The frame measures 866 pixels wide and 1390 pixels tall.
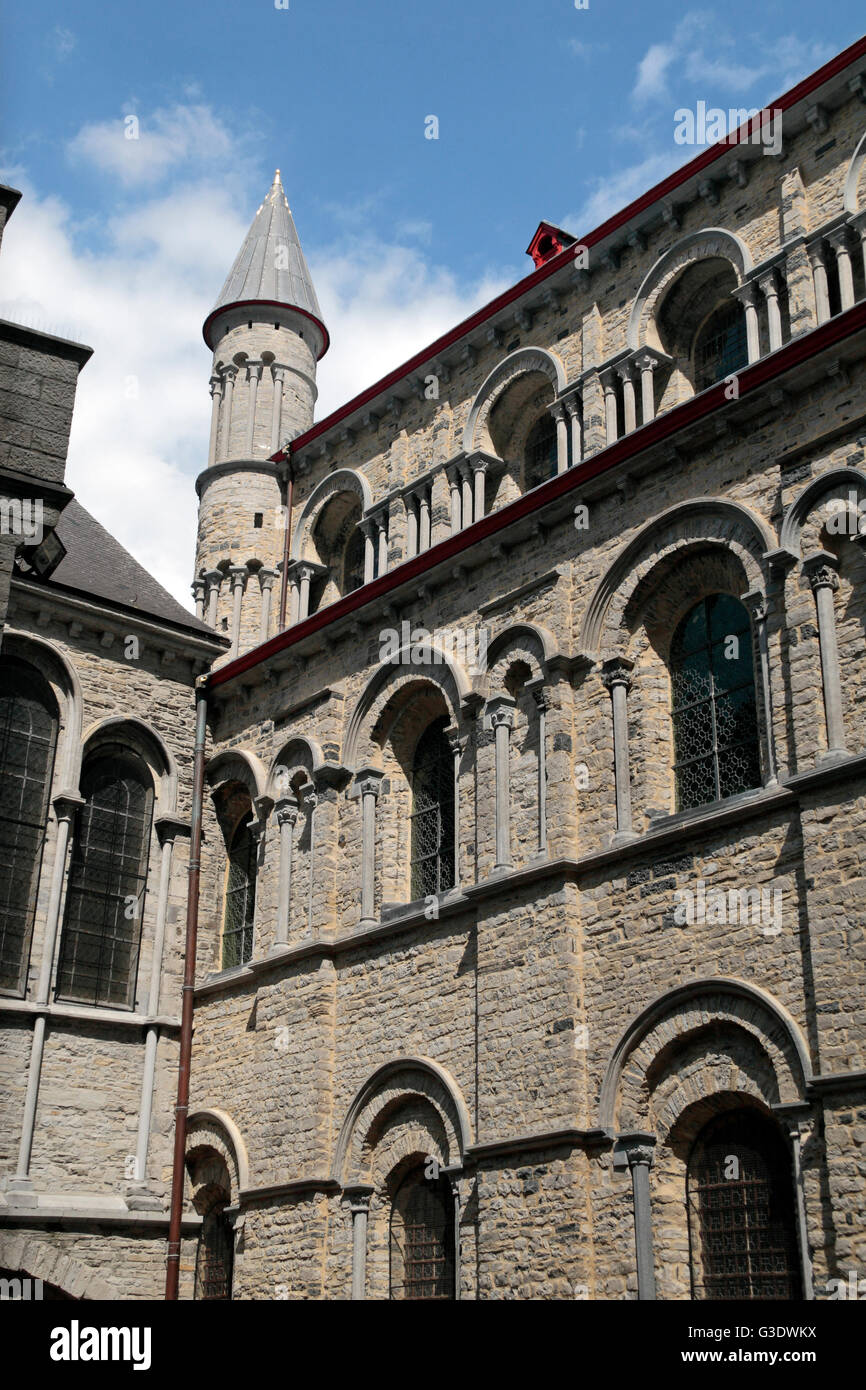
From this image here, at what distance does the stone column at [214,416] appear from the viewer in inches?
1049

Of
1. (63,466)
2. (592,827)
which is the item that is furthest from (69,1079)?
(63,466)

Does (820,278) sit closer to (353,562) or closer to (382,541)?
(382,541)

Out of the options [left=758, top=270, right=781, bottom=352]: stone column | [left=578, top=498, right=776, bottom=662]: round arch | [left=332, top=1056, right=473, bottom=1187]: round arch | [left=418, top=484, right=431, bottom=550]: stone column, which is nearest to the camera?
[left=578, top=498, right=776, bottom=662]: round arch

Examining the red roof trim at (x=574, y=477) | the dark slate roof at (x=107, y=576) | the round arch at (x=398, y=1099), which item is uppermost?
the dark slate roof at (x=107, y=576)

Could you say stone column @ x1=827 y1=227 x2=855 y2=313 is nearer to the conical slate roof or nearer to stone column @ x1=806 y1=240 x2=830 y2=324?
stone column @ x1=806 y1=240 x2=830 y2=324

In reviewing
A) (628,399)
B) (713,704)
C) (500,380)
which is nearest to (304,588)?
(500,380)

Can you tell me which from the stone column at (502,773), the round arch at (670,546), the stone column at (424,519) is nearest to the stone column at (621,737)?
the round arch at (670,546)

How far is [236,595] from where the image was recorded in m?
25.2

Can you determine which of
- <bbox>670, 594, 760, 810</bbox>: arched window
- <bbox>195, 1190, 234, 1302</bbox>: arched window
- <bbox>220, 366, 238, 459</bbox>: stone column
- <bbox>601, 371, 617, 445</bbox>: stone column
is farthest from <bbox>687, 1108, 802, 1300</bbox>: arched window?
<bbox>220, 366, 238, 459</bbox>: stone column

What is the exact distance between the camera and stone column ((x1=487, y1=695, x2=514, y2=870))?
16.2 meters

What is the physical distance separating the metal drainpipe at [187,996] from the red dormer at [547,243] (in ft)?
26.7

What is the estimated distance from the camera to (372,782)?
18891 millimetres

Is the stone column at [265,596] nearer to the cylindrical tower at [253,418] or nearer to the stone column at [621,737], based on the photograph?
the cylindrical tower at [253,418]

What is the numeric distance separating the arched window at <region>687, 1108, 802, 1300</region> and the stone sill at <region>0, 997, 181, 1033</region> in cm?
870
